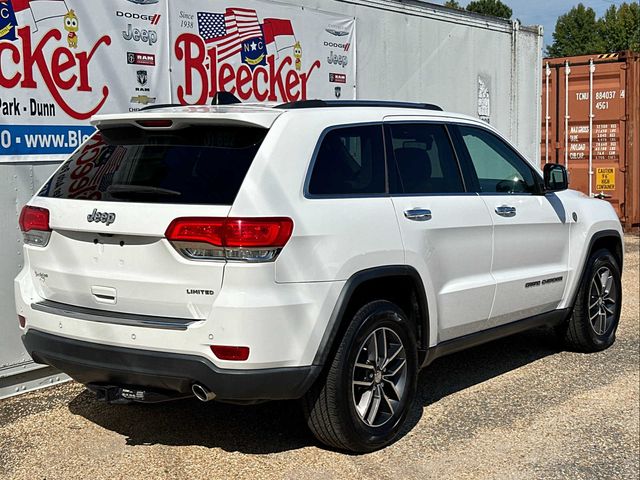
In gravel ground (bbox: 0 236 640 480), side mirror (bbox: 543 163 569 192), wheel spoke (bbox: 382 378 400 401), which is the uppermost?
side mirror (bbox: 543 163 569 192)

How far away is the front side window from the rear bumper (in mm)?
2108

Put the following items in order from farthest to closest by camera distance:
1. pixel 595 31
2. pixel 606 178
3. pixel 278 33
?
pixel 595 31, pixel 606 178, pixel 278 33

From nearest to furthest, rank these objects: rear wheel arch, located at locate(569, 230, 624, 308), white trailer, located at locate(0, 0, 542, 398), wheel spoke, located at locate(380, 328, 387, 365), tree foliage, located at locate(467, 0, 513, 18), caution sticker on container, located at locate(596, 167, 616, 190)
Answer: wheel spoke, located at locate(380, 328, 387, 365) → white trailer, located at locate(0, 0, 542, 398) → rear wheel arch, located at locate(569, 230, 624, 308) → caution sticker on container, located at locate(596, 167, 616, 190) → tree foliage, located at locate(467, 0, 513, 18)

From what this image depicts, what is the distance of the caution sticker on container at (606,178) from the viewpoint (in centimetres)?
1356

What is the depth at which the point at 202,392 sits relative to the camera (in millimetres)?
3928

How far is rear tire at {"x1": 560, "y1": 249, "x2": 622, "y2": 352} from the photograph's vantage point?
6.40 metres

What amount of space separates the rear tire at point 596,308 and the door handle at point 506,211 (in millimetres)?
1169

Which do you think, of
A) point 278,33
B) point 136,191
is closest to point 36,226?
point 136,191

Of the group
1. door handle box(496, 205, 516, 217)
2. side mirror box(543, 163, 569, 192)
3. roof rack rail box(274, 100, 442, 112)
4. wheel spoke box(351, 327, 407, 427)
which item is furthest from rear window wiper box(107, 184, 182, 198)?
side mirror box(543, 163, 569, 192)

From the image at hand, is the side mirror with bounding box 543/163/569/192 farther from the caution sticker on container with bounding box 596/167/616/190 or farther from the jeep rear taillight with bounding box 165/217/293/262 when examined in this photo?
the caution sticker on container with bounding box 596/167/616/190

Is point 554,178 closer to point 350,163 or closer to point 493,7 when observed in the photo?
point 350,163

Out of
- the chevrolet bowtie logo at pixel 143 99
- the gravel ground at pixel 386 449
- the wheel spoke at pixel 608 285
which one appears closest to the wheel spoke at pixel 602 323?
the wheel spoke at pixel 608 285

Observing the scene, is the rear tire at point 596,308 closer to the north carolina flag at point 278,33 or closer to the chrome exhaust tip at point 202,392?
the north carolina flag at point 278,33

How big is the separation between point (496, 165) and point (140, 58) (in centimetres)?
265
